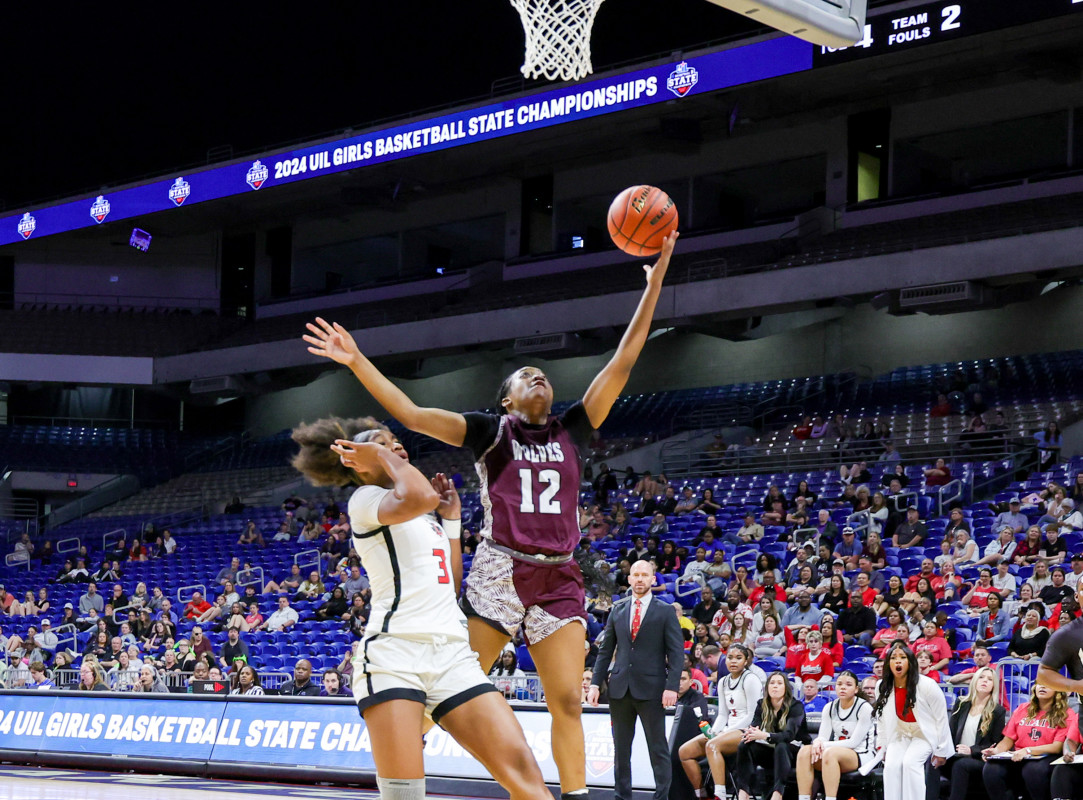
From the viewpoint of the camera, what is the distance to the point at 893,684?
31.5 ft

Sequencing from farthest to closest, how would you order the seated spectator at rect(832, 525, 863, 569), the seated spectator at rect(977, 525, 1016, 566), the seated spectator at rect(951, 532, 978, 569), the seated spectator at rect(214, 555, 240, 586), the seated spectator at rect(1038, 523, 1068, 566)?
the seated spectator at rect(214, 555, 240, 586) < the seated spectator at rect(832, 525, 863, 569) < the seated spectator at rect(951, 532, 978, 569) < the seated spectator at rect(977, 525, 1016, 566) < the seated spectator at rect(1038, 523, 1068, 566)

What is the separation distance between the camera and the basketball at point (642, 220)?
620cm

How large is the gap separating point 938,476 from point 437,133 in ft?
44.1

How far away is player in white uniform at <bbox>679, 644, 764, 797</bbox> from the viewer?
10.4 m

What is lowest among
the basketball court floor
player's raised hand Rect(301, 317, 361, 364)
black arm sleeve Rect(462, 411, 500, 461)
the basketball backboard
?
the basketball court floor

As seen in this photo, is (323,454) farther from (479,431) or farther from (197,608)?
(197,608)

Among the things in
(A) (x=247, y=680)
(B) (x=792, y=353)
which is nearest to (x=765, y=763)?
(A) (x=247, y=680)

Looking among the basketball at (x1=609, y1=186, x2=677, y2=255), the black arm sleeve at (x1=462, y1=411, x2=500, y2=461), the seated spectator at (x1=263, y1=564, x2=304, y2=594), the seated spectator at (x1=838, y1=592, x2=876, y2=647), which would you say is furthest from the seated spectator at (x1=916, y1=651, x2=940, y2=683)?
the seated spectator at (x1=263, y1=564, x2=304, y2=594)

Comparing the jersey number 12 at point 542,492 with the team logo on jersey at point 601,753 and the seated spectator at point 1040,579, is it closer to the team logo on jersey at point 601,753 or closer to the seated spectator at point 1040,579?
the team logo on jersey at point 601,753

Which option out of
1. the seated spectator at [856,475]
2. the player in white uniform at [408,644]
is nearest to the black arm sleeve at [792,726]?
the player in white uniform at [408,644]

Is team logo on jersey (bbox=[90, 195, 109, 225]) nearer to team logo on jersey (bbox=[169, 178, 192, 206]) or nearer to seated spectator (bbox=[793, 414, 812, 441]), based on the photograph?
team logo on jersey (bbox=[169, 178, 192, 206])

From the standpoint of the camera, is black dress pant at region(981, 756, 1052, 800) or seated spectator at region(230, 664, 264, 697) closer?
black dress pant at region(981, 756, 1052, 800)

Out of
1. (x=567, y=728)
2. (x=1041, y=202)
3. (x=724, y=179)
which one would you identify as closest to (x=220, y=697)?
(x=567, y=728)

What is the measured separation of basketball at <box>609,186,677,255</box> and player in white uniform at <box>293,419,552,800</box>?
72.2 inches
